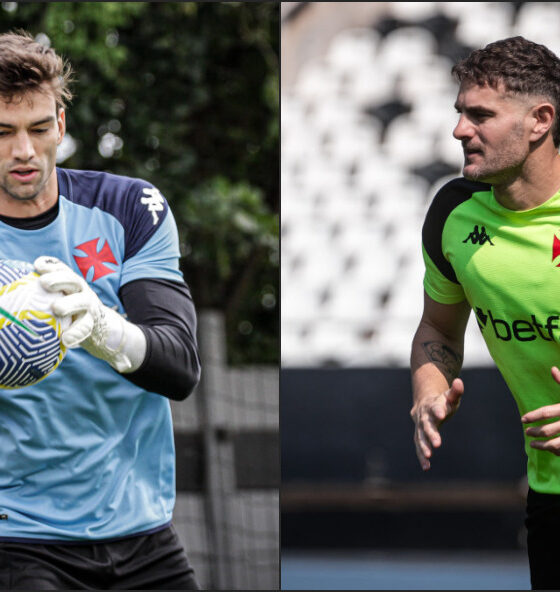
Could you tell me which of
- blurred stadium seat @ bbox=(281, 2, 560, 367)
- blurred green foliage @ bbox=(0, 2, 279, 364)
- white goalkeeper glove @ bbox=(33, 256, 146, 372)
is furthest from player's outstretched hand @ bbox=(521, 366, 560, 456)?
blurred stadium seat @ bbox=(281, 2, 560, 367)

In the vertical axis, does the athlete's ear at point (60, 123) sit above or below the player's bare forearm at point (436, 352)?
above

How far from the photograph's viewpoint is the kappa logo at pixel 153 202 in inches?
142

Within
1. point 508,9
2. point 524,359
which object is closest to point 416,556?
point 508,9

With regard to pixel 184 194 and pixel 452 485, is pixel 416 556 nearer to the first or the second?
pixel 452 485

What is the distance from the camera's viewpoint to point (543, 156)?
3.74 metres

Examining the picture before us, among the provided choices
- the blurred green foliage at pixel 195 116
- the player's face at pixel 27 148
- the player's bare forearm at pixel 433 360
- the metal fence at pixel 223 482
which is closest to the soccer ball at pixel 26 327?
the player's face at pixel 27 148

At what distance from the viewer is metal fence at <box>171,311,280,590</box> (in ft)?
25.2

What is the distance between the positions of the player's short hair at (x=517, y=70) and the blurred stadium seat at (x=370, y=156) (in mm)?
7829

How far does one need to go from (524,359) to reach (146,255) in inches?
53.2

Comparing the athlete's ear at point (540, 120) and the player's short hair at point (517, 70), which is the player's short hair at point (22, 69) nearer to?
the player's short hair at point (517, 70)

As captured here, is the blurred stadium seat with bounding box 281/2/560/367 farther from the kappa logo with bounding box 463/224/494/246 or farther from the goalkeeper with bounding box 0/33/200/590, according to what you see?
the goalkeeper with bounding box 0/33/200/590

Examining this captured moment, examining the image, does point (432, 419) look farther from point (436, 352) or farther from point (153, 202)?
point (153, 202)

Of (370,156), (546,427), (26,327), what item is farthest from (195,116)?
(546,427)

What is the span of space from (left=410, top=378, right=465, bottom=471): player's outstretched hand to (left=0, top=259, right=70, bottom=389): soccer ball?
1184 mm
